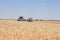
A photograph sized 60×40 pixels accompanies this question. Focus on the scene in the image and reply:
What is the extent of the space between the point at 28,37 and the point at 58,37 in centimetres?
222

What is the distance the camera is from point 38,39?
11.4m

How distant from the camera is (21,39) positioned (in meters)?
11.2

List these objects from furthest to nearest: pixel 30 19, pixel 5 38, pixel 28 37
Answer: pixel 30 19
pixel 28 37
pixel 5 38

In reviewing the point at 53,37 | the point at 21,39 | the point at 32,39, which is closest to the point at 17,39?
the point at 21,39

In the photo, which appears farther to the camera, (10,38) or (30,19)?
(30,19)

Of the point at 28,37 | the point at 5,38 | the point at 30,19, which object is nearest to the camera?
the point at 5,38

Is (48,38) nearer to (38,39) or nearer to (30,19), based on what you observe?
(38,39)

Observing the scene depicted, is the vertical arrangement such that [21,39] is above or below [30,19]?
above

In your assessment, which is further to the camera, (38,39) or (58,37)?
(58,37)

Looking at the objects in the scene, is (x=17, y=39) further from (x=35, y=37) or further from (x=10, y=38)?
(x=35, y=37)

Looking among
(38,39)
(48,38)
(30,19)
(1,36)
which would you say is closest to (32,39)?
(38,39)

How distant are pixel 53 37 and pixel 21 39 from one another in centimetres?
253

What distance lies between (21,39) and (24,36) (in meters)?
0.83

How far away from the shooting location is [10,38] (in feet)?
36.4
